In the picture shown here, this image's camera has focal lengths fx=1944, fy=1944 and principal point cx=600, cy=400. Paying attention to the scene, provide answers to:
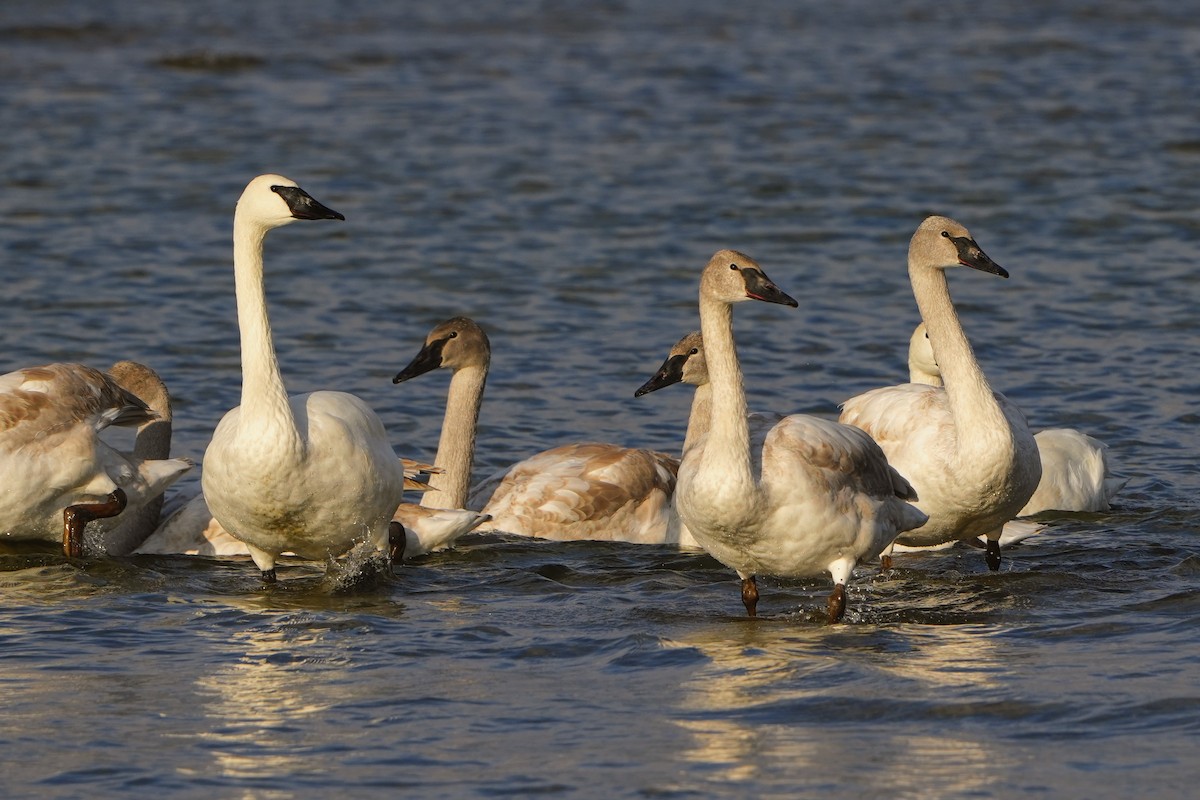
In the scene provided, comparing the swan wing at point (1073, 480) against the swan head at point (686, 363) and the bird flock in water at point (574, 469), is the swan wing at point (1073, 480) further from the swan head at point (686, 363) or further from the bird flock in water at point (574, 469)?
the swan head at point (686, 363)

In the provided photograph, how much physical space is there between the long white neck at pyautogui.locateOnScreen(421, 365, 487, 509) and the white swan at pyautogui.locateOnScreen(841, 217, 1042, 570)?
200 centimetres

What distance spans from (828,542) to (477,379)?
10.4 ft

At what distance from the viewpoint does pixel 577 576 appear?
27.1ft

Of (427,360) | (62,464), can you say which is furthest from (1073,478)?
(62,464)

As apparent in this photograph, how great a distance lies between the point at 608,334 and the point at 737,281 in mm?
5402

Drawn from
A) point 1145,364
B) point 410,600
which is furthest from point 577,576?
point 1145,364

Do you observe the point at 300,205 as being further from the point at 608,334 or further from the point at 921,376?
the point at 608,334

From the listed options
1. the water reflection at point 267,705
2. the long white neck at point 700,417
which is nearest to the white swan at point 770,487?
the water reflection at point 267,705

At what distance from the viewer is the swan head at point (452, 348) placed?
9.86m

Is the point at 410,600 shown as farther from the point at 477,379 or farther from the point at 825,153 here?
the point at 825,153

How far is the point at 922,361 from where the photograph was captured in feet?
32.8

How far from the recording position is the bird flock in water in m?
7.18

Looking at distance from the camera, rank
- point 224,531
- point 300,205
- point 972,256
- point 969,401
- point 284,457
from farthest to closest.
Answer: point 224,531 < point 972,256 < point 969,401 < point 300,205 < point 284,457

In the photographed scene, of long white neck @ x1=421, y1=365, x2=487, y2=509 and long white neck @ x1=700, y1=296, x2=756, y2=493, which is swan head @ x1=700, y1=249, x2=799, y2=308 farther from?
long white neck @ x1=421, y1=365, x2=487, y2=509
